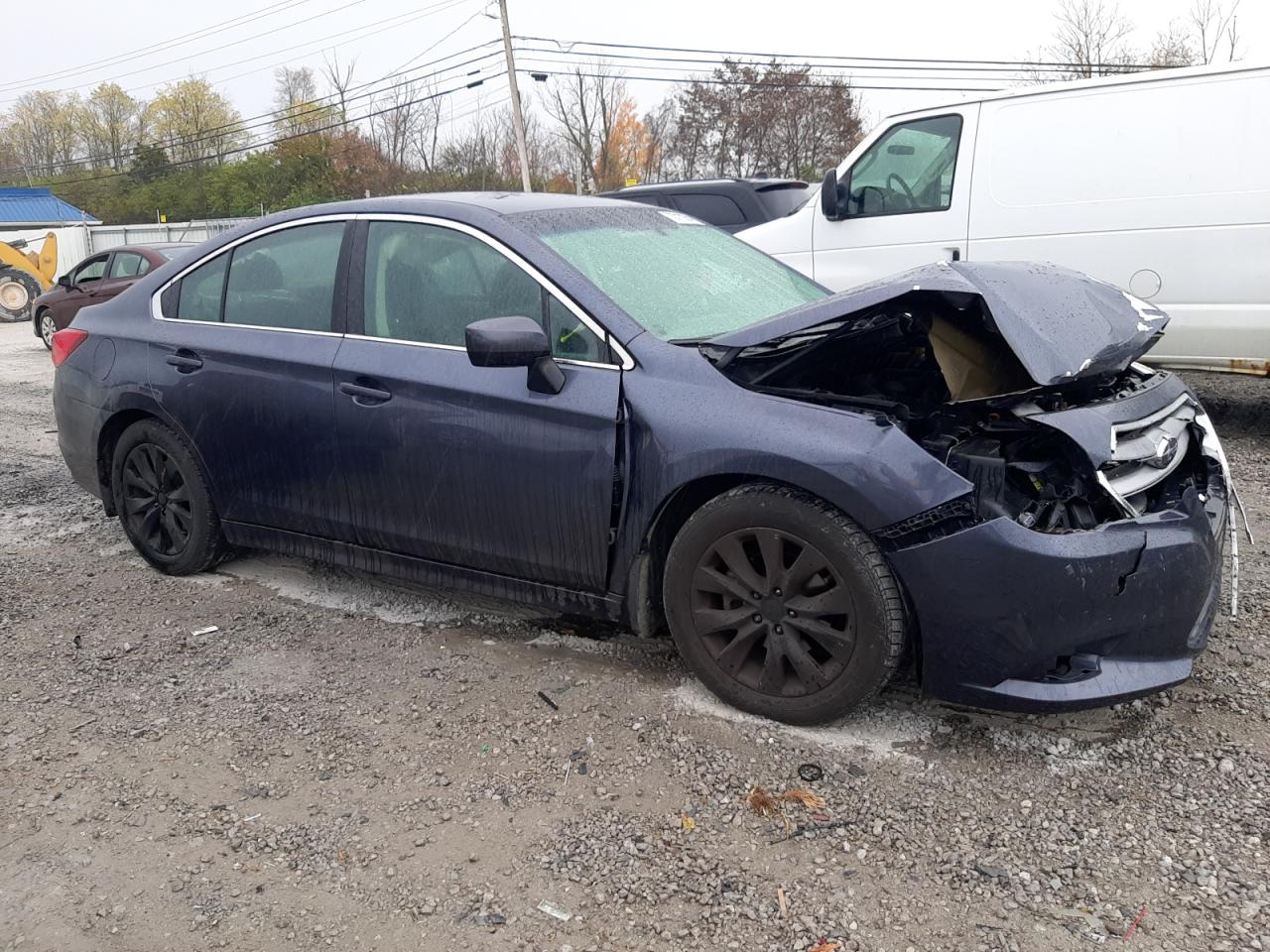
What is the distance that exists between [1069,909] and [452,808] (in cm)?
158

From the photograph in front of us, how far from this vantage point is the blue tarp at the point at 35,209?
37.2 meters

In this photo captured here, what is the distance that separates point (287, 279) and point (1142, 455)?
319cm

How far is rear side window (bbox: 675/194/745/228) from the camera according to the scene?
10.1 m

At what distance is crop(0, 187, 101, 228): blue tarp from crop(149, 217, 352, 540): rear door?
37.4m

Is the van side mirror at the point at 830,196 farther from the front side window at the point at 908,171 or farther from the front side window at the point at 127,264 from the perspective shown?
the front side window at the point at 127,264

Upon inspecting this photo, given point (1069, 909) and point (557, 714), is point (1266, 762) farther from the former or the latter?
point (557, 714)

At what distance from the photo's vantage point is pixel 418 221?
382 centimetres

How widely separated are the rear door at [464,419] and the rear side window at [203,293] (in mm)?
834

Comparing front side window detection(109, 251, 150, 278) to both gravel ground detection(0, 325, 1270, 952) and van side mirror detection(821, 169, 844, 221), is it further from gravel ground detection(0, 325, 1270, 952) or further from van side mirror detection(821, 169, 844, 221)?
gravel ground detection(0, 325, 1270, 952)

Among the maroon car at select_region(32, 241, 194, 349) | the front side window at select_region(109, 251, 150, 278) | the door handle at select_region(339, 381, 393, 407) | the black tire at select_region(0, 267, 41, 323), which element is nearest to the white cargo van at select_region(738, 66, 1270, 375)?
the door handle at select_region(339, 381, 393, 407)

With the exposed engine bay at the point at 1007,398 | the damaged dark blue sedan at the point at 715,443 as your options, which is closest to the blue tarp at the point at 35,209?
the damaged dark blue sedan at the point at 715,443

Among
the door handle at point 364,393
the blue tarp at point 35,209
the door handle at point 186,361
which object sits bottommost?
the door handle at point 364,393

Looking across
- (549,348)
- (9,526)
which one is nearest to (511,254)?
(549,348)

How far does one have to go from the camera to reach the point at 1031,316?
3096mm
